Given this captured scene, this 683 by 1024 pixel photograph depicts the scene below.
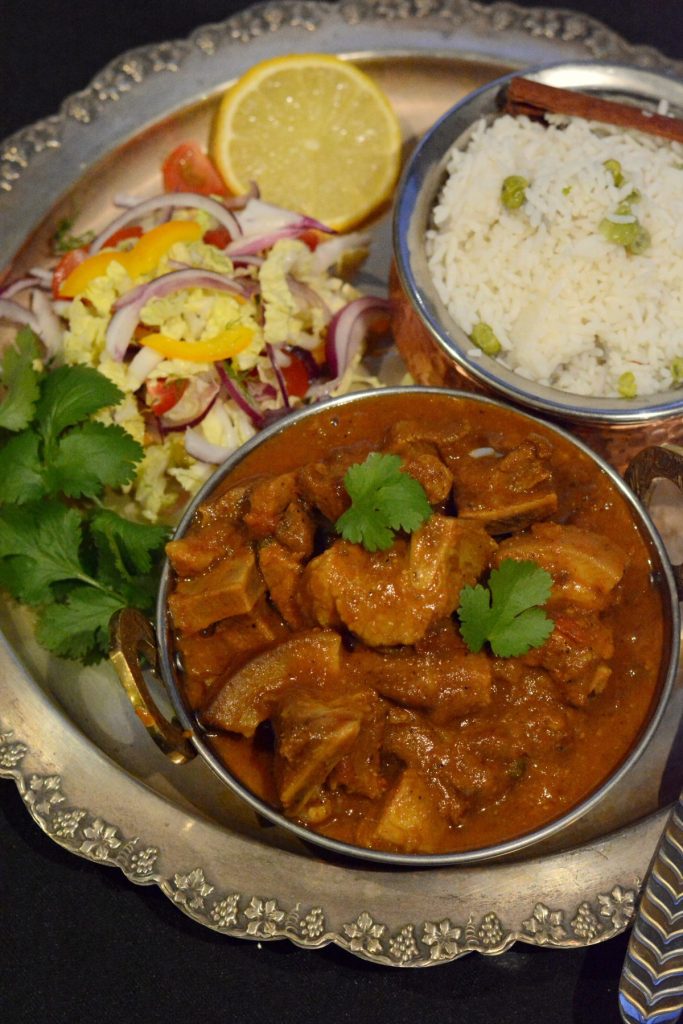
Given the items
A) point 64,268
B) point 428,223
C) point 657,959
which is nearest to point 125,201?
point 64,268

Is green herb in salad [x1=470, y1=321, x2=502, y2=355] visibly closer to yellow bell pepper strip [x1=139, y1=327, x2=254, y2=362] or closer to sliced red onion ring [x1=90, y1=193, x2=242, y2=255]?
yellow bell pepper strip [x1=139, y1=327, x2=254, y2=362]

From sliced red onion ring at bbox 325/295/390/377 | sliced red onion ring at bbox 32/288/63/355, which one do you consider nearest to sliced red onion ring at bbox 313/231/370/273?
sliced red onion ring at bbox 325/295/390/377

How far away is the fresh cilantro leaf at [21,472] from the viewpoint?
309 centimetres

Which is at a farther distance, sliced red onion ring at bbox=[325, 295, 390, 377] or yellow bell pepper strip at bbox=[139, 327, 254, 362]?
sliced red onion ring at bbox=[325, 295, 390, 377]

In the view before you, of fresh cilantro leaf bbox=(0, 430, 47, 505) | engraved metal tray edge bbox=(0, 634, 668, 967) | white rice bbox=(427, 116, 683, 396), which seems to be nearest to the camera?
engraved metal tray edge bbox=(0, 634, 668, 967)

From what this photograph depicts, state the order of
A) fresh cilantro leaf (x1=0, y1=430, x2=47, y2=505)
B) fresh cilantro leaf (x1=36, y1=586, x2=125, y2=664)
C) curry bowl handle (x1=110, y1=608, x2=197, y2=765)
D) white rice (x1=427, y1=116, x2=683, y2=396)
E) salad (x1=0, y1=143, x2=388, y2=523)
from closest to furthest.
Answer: curry bowl handle (x1=110, y1=608, x2=197, y2=765), fresh cilantro leaf (x1=36, y1=586, x2=125, y2=664), fresh cilantro leaf (x1=0, y1=430, x2=47, y2=505), white rice (x1=427, y1=116, x2=683, y2=396), salad (x1=0, y1=143, x2=388, y2=523)

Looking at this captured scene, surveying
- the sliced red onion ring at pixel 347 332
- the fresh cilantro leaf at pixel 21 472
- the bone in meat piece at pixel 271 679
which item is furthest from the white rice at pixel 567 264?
the fresh cilantro leaf at pixel 21 472

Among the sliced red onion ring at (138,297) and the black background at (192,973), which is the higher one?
the sliced red onion ring at (138,297)

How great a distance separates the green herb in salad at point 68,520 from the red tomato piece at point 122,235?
639 millimetres

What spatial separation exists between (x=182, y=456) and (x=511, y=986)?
6.60 feet

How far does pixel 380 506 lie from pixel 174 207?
6.06 ft

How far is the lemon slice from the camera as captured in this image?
155 inches

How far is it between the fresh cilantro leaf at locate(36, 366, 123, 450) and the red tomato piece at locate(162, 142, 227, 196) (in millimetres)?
1167

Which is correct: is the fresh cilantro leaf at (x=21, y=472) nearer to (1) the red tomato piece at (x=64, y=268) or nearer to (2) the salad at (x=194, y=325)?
(2) the salad at (x=194, y=325)
